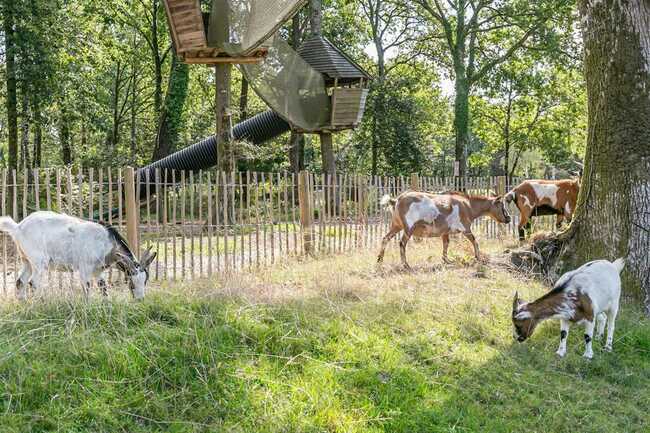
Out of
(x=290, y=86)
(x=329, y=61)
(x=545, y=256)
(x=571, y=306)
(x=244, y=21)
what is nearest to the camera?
(x=571, y=306)

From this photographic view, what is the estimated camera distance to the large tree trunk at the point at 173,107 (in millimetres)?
22156

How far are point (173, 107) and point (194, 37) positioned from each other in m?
10.4

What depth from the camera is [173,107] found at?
72.5ft

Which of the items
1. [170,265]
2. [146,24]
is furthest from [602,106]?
[146,24]

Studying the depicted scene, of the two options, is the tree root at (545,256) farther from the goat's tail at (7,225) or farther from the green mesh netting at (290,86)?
the green mesh netting at (290,86)

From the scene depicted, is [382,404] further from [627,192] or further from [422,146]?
[422,146]

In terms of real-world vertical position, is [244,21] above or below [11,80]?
above

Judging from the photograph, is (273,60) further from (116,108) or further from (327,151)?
(116,108)

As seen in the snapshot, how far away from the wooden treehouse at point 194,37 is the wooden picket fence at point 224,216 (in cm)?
260

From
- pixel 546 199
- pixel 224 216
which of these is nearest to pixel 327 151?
pixel 546 199

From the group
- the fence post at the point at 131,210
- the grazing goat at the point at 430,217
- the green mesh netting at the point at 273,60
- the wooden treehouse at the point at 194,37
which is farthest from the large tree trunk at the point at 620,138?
the wooden treehouse at the point at 194,37

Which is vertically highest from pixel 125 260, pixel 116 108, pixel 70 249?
pixel 116 108

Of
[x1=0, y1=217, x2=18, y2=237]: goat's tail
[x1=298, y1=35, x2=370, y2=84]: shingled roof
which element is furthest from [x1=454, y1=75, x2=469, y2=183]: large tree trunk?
[x1=0, y1=217, x2=18, y2=237]: goat's tail

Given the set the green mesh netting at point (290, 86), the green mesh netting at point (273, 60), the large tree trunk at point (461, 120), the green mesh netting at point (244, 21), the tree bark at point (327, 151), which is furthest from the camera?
the large tree trunk at point (461, 120)
